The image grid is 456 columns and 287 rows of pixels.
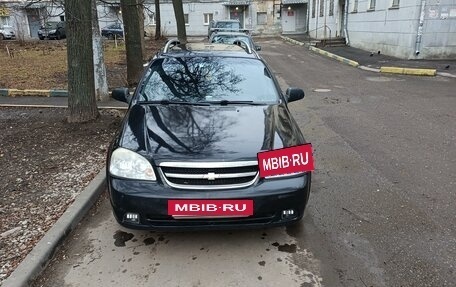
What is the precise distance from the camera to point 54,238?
3291 millimetres

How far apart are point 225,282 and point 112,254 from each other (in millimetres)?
997

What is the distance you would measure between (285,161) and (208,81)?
1609mm

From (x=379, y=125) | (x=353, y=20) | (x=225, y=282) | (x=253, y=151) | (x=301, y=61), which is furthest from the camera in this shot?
(x=353, y=20)

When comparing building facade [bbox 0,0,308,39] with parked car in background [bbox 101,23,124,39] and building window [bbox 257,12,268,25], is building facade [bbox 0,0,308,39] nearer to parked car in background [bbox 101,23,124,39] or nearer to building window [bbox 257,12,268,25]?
building window [bbox 257,12,268,25]

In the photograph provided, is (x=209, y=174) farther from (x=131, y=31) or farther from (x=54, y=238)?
(x=131, y=31)

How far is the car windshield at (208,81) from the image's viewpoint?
13.5ft

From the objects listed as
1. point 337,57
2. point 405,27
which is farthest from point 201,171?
point 337,57

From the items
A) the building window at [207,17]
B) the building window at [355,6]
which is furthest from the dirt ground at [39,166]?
the building window at [207,17]

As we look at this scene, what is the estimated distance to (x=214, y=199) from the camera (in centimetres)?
289

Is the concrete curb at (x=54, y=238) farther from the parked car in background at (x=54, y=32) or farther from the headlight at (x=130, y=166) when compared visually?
the parked car in background at (x=54, y=32)

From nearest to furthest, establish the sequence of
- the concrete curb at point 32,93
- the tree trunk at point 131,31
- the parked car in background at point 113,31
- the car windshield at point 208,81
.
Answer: the car windshield at point 208,81, the concrete curb at point 32,93, the tree trunk at point 131,31, the parked car in background at point 113,31

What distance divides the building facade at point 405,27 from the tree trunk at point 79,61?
43.9ft

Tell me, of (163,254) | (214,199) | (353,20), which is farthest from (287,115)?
(353,20)

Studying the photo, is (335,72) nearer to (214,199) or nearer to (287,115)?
(287,115)
